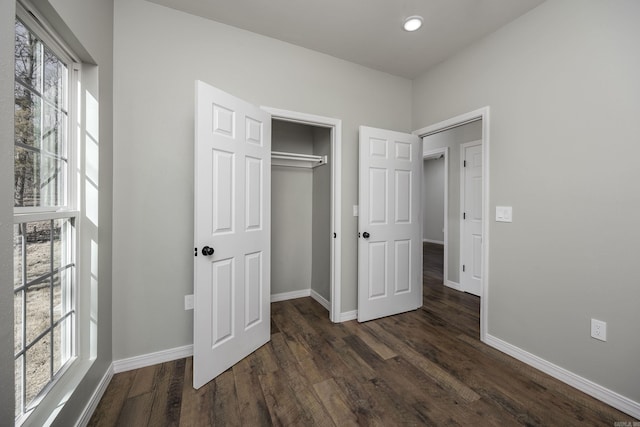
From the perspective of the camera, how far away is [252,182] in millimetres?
2029

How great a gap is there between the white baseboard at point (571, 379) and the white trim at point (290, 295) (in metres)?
2.06

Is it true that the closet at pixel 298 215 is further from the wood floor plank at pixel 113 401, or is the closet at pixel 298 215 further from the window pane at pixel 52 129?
the window pane at pixel 52 129

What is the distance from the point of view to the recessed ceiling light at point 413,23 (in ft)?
6.40

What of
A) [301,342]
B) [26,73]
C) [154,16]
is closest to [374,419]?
[301,342]

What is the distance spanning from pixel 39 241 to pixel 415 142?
10.3 ft

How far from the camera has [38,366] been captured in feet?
3.82

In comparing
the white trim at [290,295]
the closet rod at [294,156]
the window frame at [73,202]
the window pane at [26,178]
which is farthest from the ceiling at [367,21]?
the white trim at [290,295]

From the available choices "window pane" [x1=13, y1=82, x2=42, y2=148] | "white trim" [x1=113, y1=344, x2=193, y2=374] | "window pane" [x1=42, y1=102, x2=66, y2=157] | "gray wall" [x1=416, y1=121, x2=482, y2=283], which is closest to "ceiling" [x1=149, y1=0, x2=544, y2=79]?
"window pane" [x1=42, y1=102, x2=66, y2=157]

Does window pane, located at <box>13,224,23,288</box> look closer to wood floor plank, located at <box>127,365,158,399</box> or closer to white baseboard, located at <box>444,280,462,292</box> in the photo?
wood floor plank, located at <box>127,365,158,399</box>

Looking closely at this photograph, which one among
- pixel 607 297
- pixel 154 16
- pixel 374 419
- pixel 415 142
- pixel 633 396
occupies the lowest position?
pixel 374 419

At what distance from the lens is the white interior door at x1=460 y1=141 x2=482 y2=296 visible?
3.40 metres

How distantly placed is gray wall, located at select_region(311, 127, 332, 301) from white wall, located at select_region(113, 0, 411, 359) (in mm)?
1012

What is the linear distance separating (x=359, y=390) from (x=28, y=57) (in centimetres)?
250

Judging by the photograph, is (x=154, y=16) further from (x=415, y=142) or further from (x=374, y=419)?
(x=374, y=419)
